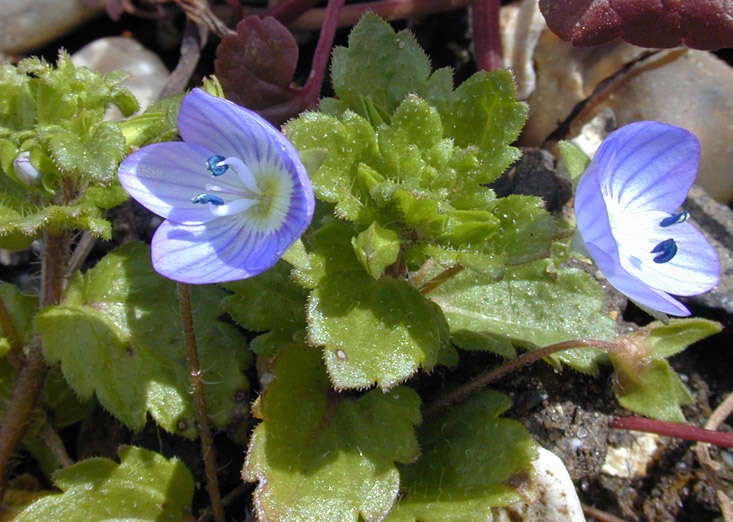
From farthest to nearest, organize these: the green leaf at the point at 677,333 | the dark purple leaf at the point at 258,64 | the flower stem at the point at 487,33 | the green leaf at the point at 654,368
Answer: the flower stem at the point at 487,33, the dark purple leaf at the point at 258,64, the green leaf at the point at 677,333, the green leaf at the point at 654,368

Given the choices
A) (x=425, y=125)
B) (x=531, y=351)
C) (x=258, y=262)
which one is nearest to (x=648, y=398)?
(x=531, y=351)

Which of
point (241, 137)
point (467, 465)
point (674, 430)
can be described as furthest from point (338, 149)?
point (674, 430)

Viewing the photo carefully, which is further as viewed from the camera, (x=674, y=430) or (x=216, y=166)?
(x=674, y=430)

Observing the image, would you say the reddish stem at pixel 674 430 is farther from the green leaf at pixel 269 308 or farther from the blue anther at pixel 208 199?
the blue anther at pixel 208 199

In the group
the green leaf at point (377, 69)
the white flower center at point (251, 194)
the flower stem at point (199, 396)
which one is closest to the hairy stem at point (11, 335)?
the flower stem at point (199, 396)

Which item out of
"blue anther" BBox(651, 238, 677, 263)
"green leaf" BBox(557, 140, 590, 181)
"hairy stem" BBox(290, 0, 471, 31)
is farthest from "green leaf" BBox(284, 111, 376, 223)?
"hairy stem" BBox(290, 0, 471, 31)

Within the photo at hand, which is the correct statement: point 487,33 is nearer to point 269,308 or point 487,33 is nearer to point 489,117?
point 489,117
